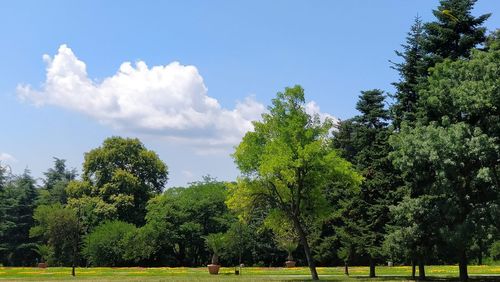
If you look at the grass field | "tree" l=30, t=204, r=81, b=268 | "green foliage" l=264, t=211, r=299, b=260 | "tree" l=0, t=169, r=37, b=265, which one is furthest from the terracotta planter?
"tree" l=0, t=169, r=37, b=265

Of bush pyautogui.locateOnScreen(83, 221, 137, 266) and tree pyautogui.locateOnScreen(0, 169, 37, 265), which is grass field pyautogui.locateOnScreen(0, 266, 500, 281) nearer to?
bush pyautogui.locateOnScreen(83, 221, 137, 266)

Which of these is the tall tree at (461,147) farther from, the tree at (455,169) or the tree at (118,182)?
the tree at (118,182)

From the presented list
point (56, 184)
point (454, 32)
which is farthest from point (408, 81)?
point (56, 184)

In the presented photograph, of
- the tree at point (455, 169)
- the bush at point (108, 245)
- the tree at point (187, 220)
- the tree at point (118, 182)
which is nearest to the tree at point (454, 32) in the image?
the tree at point (455, 169)

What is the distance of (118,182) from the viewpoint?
76.1m

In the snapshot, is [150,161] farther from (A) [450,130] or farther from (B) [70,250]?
(A) [450,130]

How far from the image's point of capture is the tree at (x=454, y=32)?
31172 millimetres

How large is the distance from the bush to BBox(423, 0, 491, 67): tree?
148 ft

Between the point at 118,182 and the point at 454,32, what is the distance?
182 feet

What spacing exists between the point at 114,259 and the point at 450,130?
51.2 metres

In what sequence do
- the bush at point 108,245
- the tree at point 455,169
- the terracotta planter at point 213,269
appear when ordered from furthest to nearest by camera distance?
the bush at point 108,245, the terracotta planter at point 213,269, the tree at point 455,169

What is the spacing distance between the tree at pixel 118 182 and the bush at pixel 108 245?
5.50m

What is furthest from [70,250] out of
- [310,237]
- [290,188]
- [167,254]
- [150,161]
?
[290,188]

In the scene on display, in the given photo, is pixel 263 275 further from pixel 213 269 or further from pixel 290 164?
→ pixel 290 164
